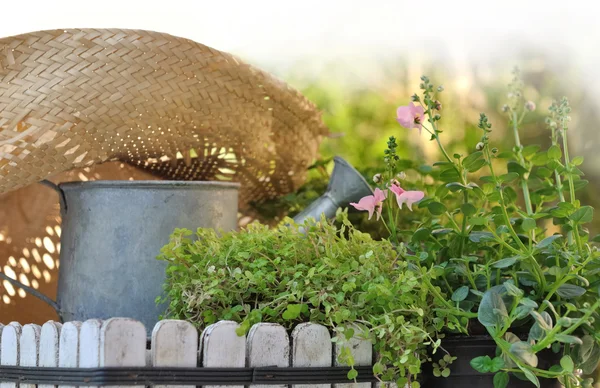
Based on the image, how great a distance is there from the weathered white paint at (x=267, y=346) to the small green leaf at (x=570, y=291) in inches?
13.8

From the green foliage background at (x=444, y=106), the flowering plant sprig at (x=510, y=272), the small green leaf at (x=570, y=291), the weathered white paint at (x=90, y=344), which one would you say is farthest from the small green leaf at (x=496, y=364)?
the green foliage background at (x=444, y=106)

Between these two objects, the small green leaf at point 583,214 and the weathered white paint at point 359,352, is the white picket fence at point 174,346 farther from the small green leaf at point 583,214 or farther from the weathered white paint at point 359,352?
the small green leaf at point 583,214

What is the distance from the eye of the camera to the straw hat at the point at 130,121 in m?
1.10

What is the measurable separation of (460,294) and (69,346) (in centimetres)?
48

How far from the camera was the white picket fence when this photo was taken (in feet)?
2.46

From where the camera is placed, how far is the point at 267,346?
Result: 80cm

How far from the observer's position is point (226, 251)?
36.4 inches

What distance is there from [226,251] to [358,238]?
180 mm

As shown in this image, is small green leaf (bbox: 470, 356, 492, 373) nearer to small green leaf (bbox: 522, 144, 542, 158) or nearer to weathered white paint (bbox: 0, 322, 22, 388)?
small green leaf (bbox: 522, 144, 542, 158)

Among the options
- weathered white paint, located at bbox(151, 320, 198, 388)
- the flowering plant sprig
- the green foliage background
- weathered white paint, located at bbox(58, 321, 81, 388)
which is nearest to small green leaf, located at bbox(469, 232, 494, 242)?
the flowering plant sprig

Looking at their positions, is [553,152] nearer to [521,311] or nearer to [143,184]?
[521,311]

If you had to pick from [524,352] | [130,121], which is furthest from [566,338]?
[130,121]

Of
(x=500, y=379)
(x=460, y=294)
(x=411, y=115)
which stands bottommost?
(x=500, y=379)

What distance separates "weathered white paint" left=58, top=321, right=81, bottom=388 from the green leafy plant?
6.0 inches
